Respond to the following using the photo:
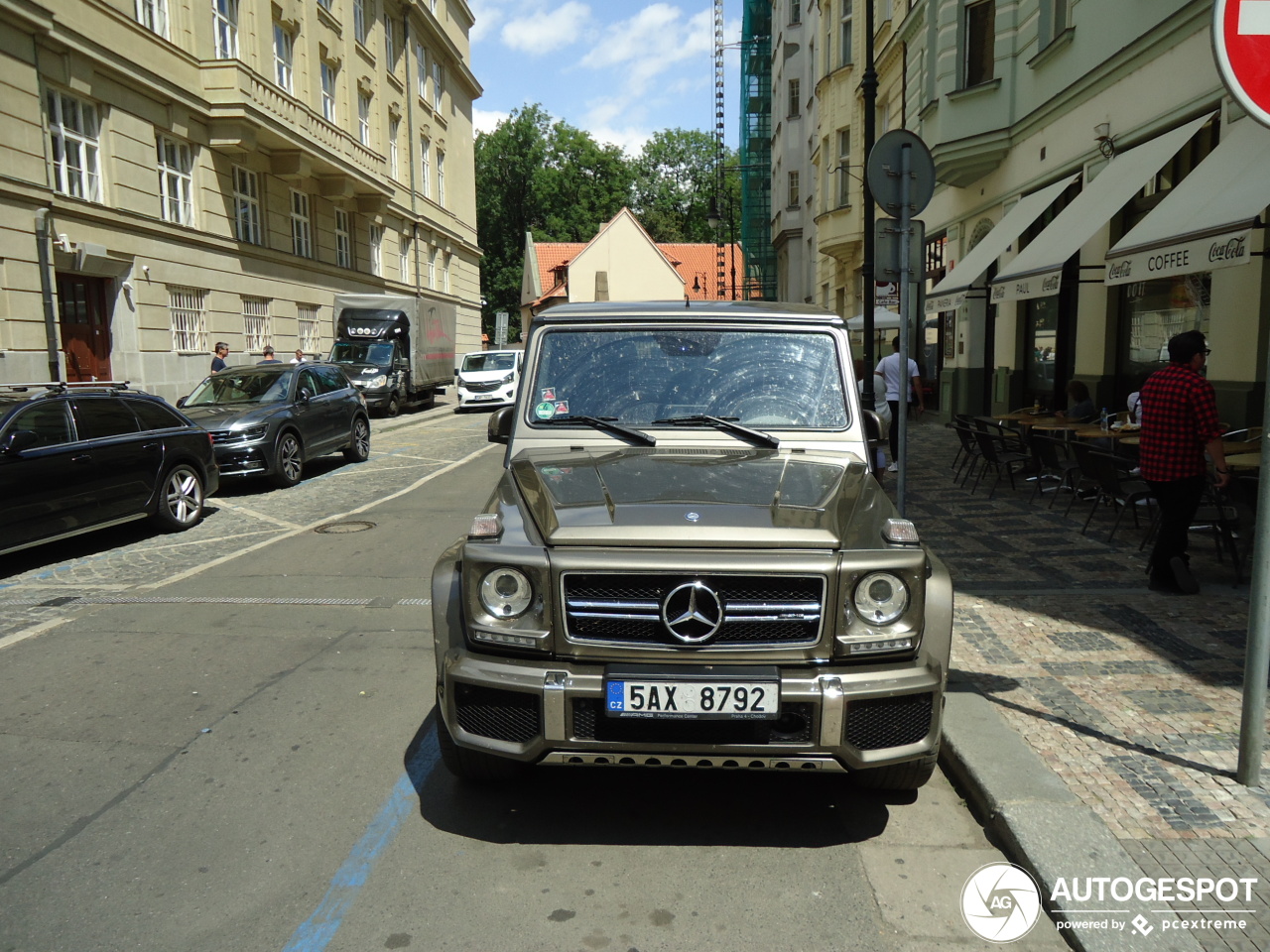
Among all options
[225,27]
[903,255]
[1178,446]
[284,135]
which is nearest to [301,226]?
[284,135]

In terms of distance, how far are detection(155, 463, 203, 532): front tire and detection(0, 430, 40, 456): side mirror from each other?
5.79 feet

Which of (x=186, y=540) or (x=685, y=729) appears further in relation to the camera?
(x=186, y=540)

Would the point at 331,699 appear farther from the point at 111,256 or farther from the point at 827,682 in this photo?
the point at 111,256

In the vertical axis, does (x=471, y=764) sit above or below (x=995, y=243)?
below

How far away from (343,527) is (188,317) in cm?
1486

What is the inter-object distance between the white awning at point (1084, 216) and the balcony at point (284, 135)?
1866 centimetres

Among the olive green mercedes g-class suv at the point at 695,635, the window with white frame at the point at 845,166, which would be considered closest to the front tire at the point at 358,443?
the olive green mercedes g-class suv at the point at 695,635

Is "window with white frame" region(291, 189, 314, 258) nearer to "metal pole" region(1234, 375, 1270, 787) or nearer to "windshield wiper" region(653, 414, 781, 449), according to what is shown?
"windshield wiper" region(653, 414, 781, 449)

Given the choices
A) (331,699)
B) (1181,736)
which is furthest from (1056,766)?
(331,699)

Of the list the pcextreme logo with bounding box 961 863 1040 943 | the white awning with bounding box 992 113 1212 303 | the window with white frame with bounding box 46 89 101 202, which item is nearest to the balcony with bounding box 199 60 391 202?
the window with white frame with bounding box 46 89 101 202

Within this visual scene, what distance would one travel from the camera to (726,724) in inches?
126

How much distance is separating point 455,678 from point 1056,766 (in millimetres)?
2434

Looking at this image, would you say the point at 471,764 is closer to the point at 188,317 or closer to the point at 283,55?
the point at 188,317

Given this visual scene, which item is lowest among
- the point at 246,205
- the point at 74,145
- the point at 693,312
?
the point at 693,312
